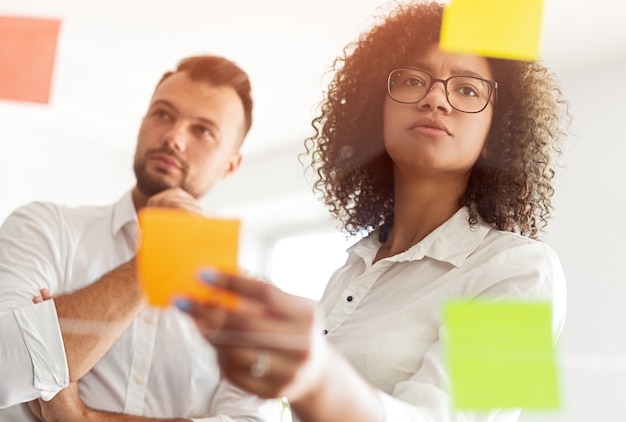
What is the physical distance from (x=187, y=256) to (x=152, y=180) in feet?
0.54

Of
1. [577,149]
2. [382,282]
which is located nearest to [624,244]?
[577,149]

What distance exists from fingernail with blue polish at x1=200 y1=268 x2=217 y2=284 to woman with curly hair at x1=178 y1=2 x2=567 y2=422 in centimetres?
13

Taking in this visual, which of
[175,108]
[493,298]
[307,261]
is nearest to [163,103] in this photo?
[175,108]

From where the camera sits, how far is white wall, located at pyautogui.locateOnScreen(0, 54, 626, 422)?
50 centimetres

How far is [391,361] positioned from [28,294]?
30cm

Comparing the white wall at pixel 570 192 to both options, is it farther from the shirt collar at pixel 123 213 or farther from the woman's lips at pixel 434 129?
the woman's lips at pixel 434 129

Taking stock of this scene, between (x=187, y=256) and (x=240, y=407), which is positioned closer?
(x=187, y=256)

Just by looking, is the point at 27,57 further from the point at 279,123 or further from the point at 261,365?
the point at 261,365

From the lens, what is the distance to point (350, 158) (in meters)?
0.56

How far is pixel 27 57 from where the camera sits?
529mm

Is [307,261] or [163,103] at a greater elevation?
[163,103]

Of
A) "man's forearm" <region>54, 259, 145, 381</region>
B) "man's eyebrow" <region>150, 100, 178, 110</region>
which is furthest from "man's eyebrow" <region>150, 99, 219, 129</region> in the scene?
"man's forearm" <region>54, 259, 145, 381</region>

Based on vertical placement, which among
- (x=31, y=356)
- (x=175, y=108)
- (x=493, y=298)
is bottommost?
(x=31, y=356)

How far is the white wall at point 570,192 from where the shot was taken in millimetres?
496
